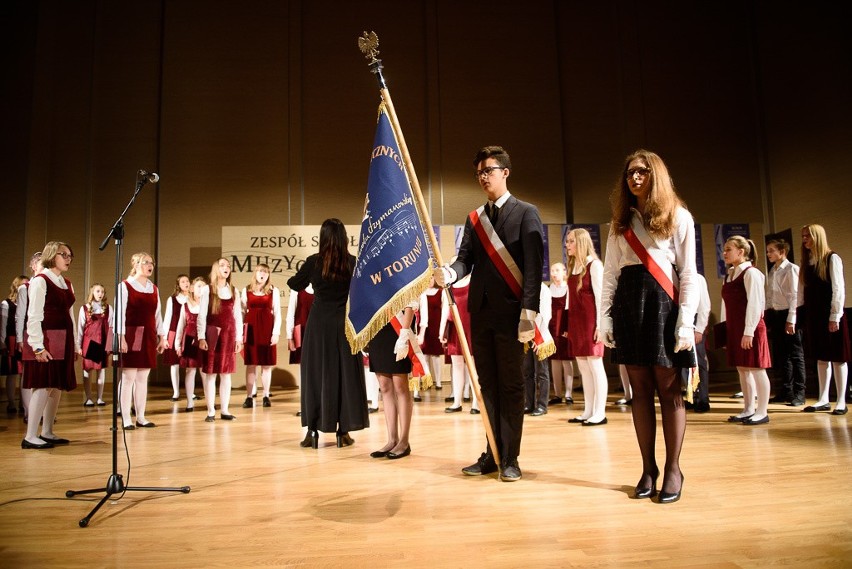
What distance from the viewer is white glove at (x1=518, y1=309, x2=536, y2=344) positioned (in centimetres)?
277

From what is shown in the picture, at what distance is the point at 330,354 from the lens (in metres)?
3.89

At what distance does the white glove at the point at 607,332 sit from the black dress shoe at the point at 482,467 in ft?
3.09

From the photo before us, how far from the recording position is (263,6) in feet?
32.8

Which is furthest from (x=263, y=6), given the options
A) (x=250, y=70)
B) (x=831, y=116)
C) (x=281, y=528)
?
(x=281, y=528)

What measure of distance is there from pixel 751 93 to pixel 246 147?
9.11 meters

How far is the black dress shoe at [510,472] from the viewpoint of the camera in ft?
9.53

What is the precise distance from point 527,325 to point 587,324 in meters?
2.30

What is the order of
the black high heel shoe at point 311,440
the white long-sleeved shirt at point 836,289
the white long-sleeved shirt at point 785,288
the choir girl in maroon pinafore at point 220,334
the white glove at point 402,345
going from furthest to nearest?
the choir girl in maroon pinafore at point 220,334 → the white long-sleeved shirt at point 785,288 → the white long-sleeved shirt at point 836,289 → the black high heel shoe at point 311,440 → the white glove at point 402,345

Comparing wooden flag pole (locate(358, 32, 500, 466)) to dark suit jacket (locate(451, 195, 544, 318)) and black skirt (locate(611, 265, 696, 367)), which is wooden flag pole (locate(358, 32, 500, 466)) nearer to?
dark suit jacket (locate(451, 195, 544, 318))

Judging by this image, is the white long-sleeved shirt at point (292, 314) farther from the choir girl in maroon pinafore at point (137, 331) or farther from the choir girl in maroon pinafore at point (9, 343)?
the choir girl in maroon pinafore at point (9, 343)

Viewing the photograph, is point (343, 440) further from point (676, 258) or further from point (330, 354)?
point (676, 258)

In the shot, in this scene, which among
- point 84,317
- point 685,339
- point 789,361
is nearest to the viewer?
point 685,339

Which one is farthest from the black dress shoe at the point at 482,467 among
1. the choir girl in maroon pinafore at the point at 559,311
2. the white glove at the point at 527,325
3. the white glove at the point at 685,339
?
the choir girl in maroon pinafore at the point at 559,311

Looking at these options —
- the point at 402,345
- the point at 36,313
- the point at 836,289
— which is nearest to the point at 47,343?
the point at 36,313
